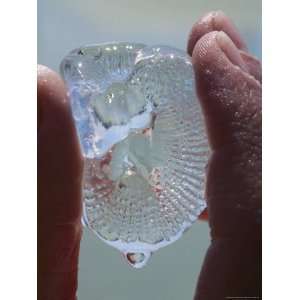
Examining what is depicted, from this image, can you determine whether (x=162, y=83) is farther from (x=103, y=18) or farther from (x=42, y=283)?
(x=42, y=283)

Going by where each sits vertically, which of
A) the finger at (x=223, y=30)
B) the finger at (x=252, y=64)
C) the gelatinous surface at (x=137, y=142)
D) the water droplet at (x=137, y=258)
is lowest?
the water droplet at (x=137, y=258)

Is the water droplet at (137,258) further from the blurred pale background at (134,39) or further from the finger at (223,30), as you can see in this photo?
the finger at (223,30)

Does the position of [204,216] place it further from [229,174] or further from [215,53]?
[215,53]

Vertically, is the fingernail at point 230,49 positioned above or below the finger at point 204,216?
above

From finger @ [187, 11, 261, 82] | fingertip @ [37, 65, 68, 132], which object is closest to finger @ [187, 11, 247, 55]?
finger @ [187, 11, 261, 82]

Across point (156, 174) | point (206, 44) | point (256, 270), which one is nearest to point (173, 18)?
point (206, 44)

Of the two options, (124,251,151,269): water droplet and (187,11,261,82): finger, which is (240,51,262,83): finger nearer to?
(187,11,261,82): finger

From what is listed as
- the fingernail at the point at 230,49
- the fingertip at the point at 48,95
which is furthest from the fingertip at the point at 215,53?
the fingertip at the point at 48,95
